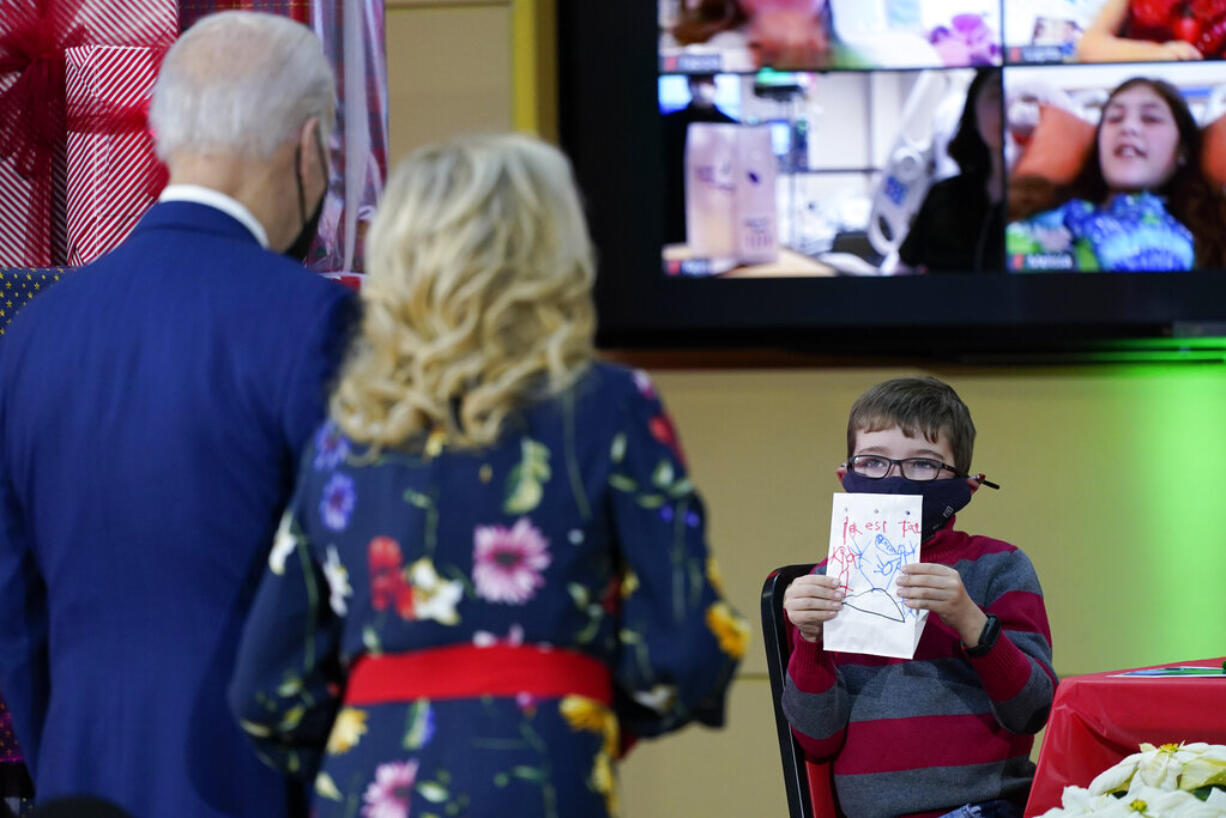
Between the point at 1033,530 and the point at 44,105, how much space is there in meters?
2.40

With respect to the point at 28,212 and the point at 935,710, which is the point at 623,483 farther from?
the point at 28,212

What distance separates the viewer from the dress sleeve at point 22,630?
175cm

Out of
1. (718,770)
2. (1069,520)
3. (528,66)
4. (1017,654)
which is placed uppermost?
(528,66)

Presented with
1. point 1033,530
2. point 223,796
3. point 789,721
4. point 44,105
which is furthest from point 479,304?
point 1033,530

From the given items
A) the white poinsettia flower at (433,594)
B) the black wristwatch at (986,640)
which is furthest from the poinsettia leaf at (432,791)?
the black wristwatch at (986,640)

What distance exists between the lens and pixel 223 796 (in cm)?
164

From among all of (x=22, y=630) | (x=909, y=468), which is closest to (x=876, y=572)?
(x=909, y=468)

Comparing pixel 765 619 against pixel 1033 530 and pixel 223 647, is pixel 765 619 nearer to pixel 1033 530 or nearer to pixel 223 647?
pixel 223 647

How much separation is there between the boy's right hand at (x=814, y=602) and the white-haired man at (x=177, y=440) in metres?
0.83

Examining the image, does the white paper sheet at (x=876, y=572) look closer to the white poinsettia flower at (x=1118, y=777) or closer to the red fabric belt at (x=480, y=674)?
the white poinsettia flower at (x=1118, y=777)

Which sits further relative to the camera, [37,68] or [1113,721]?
[37,68]

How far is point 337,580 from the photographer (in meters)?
1.43

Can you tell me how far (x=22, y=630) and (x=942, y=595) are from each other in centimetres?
120

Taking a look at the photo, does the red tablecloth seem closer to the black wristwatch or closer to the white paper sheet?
the black wristwatch
